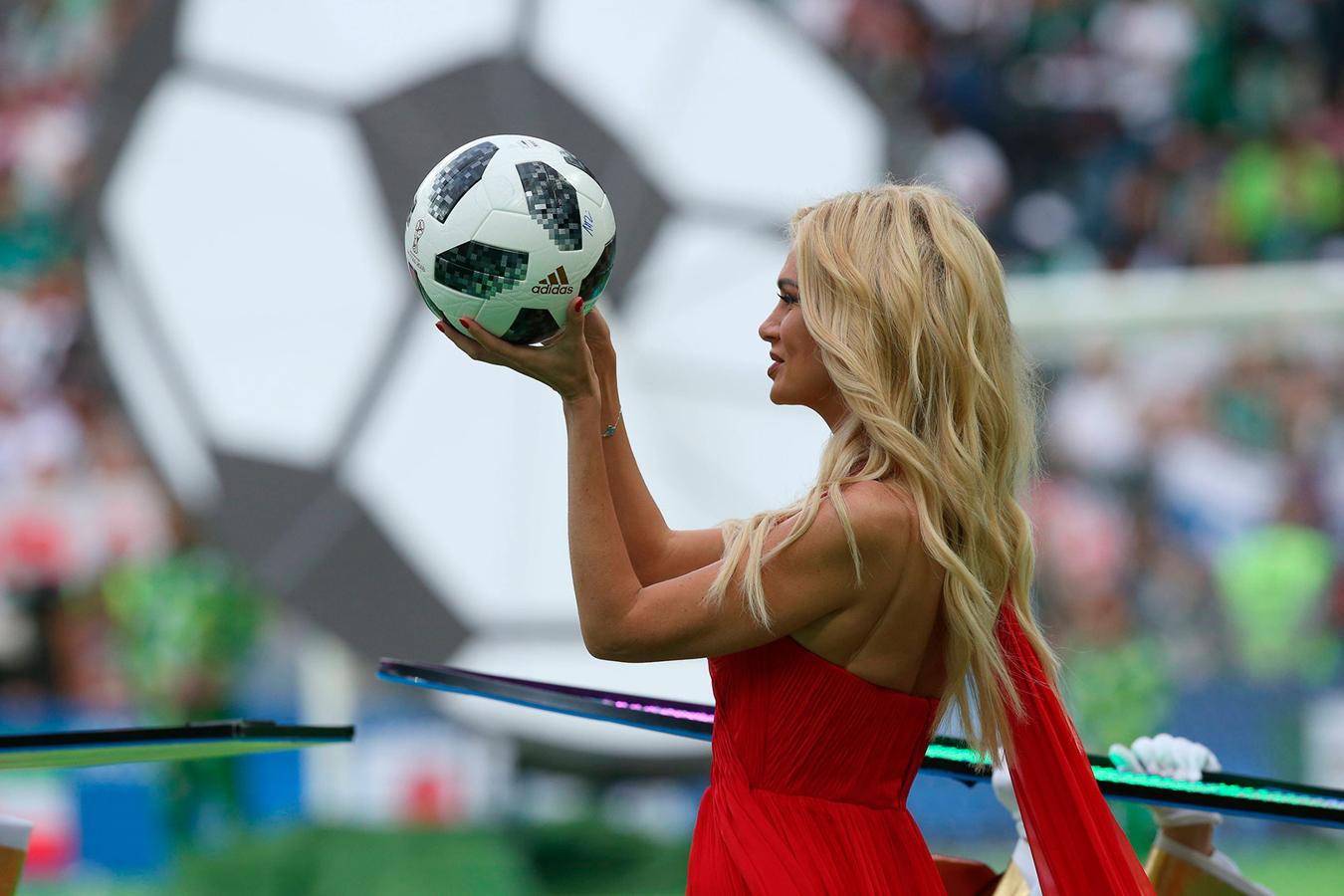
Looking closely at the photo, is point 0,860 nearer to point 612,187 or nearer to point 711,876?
point 711,876

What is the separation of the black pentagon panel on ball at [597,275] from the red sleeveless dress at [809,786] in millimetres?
549

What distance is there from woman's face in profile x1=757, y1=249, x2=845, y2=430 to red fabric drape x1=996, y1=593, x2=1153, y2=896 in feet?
1.29

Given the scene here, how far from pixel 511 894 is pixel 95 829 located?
2.37 meters

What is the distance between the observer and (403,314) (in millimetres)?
6812

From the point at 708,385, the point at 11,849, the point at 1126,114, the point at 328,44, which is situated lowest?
the point at 11,849

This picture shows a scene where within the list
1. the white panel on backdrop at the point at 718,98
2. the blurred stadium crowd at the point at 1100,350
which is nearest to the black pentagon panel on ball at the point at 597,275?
the white panel on backdrop at the point at 718,98

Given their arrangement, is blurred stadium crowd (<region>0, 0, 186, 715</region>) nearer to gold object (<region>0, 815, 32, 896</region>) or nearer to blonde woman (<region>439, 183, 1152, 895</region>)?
gold object (<region>0, 815, 32, 896</region>)

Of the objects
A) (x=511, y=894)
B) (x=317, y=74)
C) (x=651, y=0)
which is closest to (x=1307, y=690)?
(x=511, y=894)

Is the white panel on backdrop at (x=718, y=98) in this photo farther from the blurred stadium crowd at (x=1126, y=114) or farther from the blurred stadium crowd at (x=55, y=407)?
the blurred stadium crowd at (x=1126, y=114)

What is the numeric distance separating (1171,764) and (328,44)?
5.35 metres

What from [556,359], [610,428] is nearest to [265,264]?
[610,428]

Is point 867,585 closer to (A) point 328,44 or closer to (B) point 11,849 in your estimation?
(B) point 11,849

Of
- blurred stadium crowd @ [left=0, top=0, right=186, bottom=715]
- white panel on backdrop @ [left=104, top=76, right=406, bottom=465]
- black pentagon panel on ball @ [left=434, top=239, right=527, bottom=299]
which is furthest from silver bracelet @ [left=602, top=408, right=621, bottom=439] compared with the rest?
blurred stadium crowd @ [left=0, top=0, right=186, bottom=715]

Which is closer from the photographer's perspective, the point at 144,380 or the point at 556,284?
the point at 556,284
